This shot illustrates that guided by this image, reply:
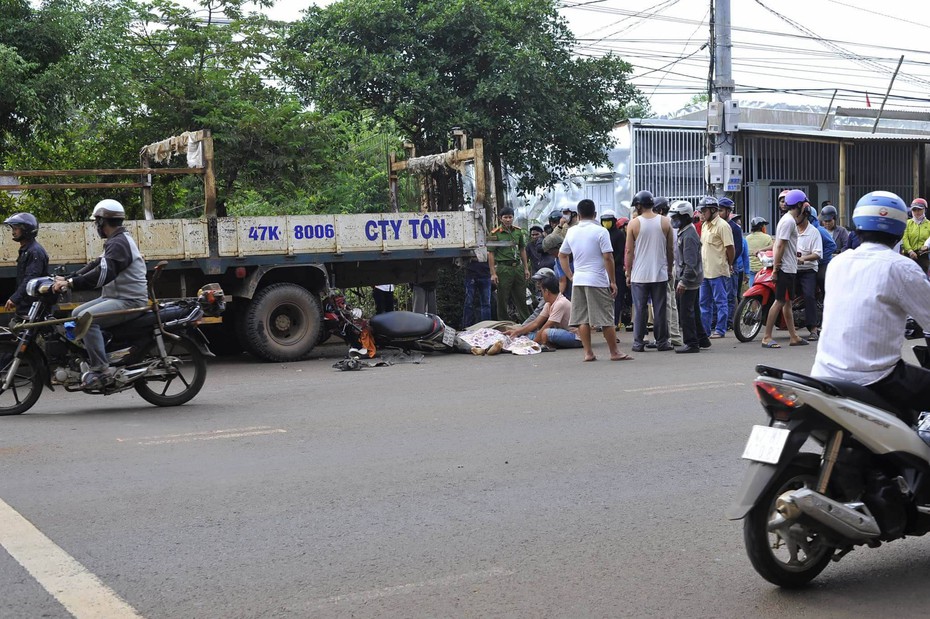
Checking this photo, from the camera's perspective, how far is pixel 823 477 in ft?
13.8

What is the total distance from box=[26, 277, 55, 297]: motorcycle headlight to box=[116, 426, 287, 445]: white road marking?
1769mm

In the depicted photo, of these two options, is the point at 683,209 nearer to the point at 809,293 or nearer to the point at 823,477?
the point at 809,293

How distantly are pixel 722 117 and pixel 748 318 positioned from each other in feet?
20.8

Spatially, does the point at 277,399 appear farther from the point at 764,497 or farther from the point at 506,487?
the point at 764,497

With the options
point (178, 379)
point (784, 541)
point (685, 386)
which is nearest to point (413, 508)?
point (784, 541)

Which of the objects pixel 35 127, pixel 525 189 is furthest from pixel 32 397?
pixel 525 189

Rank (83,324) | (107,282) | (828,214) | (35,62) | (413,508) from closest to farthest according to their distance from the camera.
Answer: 1. (413,508)
2. (83,324)
3. (107,282)
4. (35,62)
5. (828,214)

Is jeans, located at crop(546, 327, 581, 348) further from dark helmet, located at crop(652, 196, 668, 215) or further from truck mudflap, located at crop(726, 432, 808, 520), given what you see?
truck mudflap, located at crop(726, 432, 808, 520)

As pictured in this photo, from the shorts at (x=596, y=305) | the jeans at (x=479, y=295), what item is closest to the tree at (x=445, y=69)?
the jeans at (x=479, y=295)

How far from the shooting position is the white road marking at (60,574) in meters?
4.12

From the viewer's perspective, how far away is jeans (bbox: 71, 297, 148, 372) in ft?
28.9

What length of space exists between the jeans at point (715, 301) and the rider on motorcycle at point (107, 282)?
321 inches

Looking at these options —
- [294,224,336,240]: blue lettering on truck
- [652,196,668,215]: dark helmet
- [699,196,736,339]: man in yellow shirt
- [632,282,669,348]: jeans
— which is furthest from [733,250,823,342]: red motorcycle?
[294,224,336,240]: blue lettering on truck

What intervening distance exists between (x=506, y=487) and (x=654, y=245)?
7.06 meters
